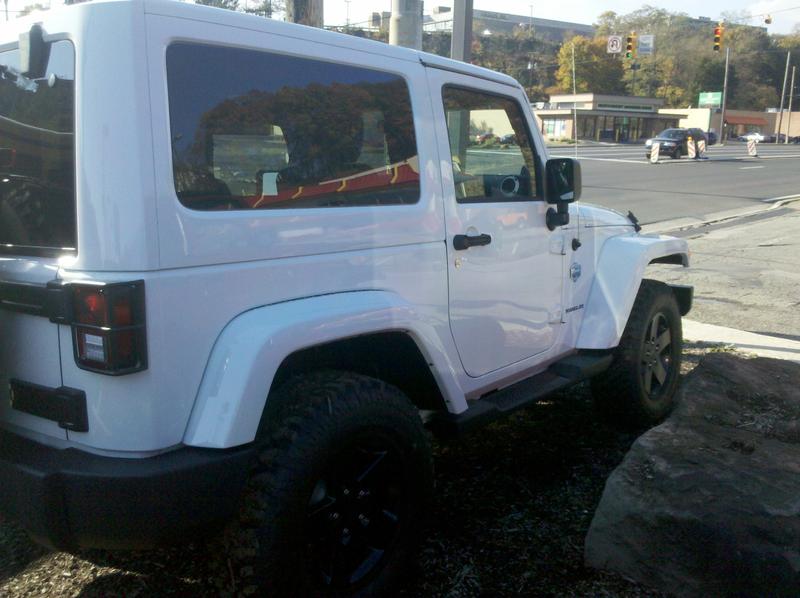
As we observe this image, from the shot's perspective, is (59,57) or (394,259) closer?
(59,57)

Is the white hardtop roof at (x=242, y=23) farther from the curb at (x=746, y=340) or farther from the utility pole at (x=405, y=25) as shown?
the curb at (x=746, y=340)

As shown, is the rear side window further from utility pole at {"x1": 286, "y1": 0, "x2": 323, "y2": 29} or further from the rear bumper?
utility pole at {"x1": 286, "y1": 0, "x2": 323, "y2": 29}

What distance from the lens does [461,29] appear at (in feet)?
19.5

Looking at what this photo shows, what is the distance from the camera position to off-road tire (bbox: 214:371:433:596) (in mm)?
2311

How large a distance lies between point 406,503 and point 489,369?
0.84 meters

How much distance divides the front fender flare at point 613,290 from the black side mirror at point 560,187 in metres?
0.60

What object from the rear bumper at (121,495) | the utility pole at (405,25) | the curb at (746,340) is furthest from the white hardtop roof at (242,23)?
the curb at (746,340)

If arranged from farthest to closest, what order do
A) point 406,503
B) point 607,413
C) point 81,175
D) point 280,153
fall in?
point 607,413, point 406,503, point 280,153, point 81,175

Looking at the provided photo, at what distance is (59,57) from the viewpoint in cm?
225

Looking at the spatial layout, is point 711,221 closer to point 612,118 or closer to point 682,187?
point 682,187

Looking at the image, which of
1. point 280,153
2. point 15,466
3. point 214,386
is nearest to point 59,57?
point 280,153

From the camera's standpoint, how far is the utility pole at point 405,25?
562cm

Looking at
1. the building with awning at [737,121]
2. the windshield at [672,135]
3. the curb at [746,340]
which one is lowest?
the curb at [746,340]

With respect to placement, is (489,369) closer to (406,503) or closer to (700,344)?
(406,503)
